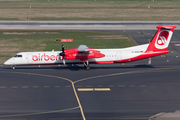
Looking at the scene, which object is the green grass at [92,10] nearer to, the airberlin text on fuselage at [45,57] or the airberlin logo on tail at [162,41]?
the airberlin logo on tail at [162,41]

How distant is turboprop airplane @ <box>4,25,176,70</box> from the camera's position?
3950 centimetres

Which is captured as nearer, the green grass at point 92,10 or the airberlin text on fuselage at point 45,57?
the airberlin text on fuselage at point 45,57

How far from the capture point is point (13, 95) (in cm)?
2942

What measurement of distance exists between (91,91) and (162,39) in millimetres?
16439

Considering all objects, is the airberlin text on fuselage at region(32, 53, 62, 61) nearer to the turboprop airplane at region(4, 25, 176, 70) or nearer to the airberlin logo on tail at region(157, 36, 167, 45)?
the turboprop airplane at region(4, 25, 176, 70)

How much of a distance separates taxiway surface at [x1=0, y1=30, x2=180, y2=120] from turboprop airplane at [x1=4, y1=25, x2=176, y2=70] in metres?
1.53

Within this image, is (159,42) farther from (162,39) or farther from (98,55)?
(98,55)

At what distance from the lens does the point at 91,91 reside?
30641 millimetres

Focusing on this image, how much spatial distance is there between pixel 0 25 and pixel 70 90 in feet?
152

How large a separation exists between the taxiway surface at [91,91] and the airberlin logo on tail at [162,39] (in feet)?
11.9

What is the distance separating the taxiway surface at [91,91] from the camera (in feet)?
81.0

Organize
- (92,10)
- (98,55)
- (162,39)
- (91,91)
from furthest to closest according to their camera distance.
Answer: (92,10) < (162,39) < (98,55) < (91,91)

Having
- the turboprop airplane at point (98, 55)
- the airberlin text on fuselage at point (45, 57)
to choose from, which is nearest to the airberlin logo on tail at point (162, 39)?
the turboprop airplane at point (98, 55)

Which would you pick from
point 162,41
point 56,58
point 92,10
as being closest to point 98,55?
point 56,58
